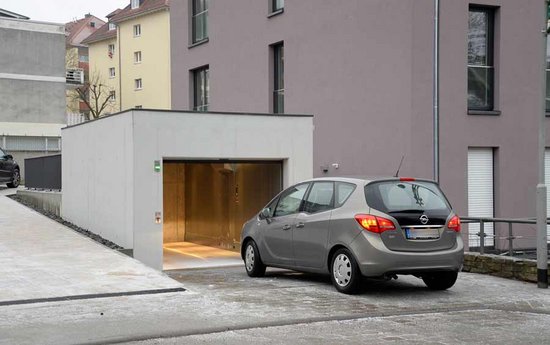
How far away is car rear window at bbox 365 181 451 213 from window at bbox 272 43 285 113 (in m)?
12.4

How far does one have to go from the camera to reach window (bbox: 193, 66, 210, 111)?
26641 millimetres

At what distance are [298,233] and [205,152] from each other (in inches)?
161

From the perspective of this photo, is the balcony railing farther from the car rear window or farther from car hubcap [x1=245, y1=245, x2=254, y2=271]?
the car rear window

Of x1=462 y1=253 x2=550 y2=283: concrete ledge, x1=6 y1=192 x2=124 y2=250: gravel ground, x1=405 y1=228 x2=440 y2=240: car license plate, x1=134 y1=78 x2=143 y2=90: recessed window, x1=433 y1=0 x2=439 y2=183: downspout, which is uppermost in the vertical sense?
x1=134 y1=78 x2=143 y2=90: recessed window

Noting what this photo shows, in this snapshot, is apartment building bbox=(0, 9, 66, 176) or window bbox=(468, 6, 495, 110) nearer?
window bbox=(468, 6, 495, 110)

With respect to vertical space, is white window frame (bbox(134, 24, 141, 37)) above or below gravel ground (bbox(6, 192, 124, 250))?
above

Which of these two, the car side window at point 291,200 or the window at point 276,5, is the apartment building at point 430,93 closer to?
the window at point 276,5

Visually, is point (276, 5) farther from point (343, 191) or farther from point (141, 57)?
point (141, 57)

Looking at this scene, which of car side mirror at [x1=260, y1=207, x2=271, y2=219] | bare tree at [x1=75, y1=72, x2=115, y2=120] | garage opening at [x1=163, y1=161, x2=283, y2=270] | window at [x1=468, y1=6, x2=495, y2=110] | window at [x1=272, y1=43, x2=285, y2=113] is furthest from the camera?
bare tree at [x1=75, y1=72, x2=115, y2=120]

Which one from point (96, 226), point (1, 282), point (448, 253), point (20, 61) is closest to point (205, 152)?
point (96, 226)

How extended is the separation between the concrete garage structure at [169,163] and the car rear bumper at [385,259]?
206 inches

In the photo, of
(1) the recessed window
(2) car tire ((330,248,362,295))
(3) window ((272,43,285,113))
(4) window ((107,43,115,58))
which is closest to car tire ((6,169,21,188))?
(3) window ((272,43,285,113))

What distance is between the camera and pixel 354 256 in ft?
32.0

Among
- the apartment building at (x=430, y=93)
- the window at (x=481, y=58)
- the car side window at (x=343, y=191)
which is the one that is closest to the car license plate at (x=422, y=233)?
the car side window at (x=343, y=191)
